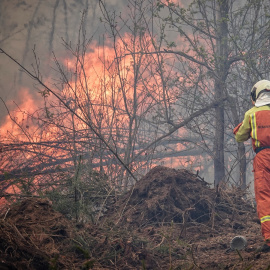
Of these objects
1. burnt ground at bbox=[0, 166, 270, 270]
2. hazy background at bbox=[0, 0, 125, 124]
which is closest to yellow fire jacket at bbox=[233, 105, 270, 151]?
burnt ground at bbox=[0, 166, 270, 270]

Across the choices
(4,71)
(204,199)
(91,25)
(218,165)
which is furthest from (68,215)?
(91,25)

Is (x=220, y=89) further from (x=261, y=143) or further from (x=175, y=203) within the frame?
(x=261, y=143)

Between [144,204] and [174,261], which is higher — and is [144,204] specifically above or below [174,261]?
above

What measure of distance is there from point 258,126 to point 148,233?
7.35 ft

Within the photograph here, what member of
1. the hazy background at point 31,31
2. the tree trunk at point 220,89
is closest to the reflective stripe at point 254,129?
the tree trunk at point 220,89

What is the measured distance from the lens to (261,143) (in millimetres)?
4672

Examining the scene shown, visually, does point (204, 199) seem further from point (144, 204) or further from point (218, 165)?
point (218, 165)

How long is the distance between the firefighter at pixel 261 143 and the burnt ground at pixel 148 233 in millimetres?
470

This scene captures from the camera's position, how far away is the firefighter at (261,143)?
4.37 m

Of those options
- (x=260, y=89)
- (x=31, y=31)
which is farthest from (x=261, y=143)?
(x=31, y=31)

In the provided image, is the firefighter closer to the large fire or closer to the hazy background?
the large fire

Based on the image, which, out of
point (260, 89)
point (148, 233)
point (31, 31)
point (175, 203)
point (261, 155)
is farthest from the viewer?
point (31, 31)

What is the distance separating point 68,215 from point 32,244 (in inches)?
75.3

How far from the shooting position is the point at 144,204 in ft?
19.7
